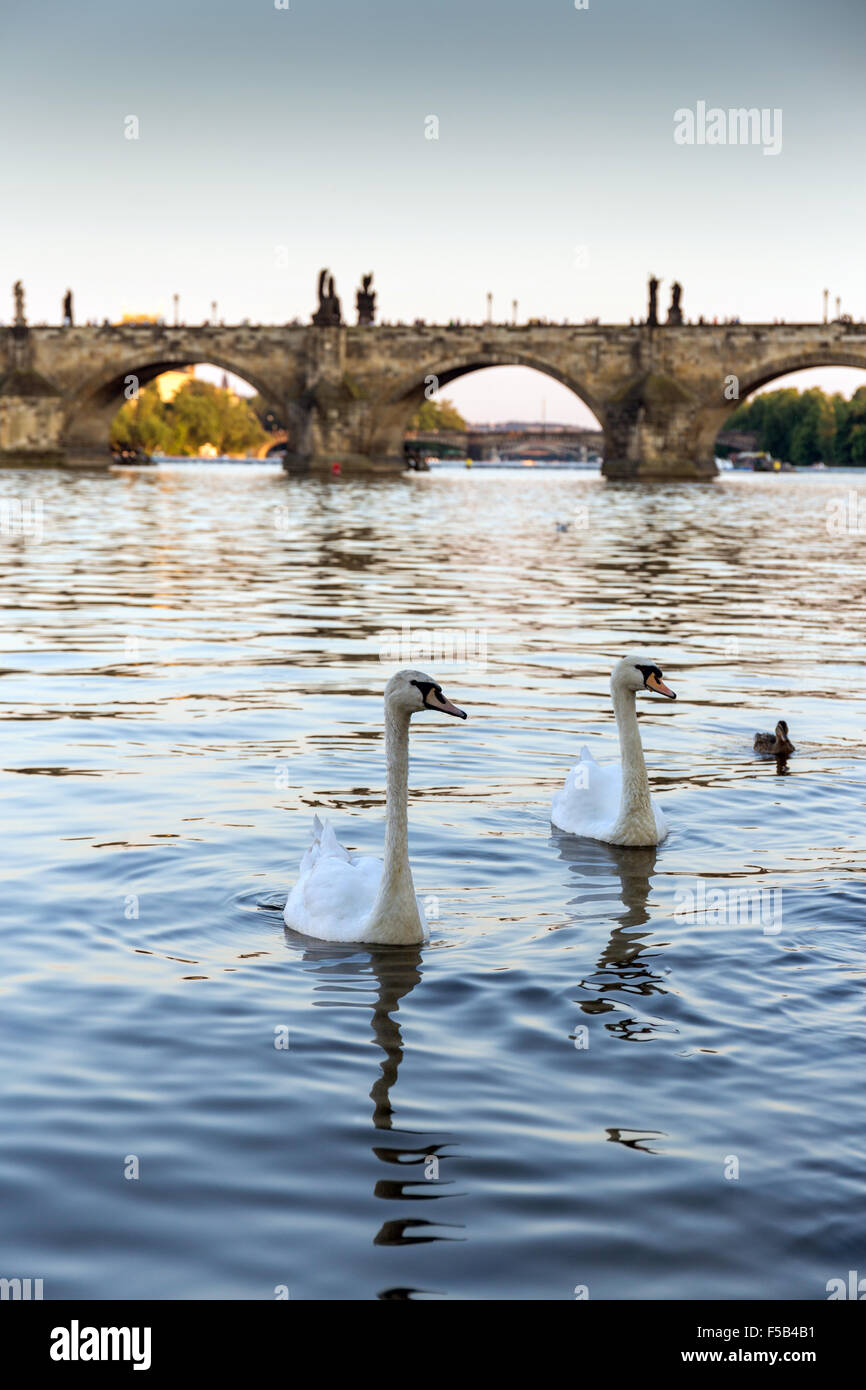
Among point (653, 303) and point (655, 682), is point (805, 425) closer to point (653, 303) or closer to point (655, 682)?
point (653, 303)

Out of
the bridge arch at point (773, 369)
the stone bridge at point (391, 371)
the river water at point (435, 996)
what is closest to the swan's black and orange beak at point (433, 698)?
the river water at point (435, 996)

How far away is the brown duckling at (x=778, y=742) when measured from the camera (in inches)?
402

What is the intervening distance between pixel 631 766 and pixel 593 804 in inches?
18.8

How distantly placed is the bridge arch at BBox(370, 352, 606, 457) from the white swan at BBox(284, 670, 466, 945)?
219ft

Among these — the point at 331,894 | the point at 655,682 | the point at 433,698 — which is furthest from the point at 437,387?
the point at 433,698

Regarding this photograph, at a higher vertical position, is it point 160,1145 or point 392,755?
point 392,755

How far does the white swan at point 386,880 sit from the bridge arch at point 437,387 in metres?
66.6

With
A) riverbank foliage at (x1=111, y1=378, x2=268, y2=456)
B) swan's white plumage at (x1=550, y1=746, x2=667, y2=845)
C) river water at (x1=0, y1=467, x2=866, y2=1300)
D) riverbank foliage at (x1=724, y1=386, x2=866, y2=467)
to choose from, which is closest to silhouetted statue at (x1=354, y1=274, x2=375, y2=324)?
riverbank foliage at (x1=111, y1=378, x2=268, y2=456)

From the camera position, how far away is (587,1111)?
4809 mm

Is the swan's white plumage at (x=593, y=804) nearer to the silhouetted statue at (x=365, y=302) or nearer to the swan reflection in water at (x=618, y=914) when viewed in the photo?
the swan reflection in water at (x=618, y=914)

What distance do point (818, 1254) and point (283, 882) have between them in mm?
3656

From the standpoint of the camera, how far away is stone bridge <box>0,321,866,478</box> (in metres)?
70.2
